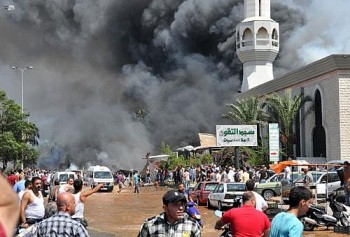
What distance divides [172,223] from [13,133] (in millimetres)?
46019

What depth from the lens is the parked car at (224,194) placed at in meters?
24.8

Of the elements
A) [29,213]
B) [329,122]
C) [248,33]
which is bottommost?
[29,213]

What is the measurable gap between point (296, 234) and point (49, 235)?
1855 mm

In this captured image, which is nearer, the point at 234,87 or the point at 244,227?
the point at 244,227

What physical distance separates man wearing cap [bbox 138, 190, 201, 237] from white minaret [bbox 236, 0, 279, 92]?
223 feet

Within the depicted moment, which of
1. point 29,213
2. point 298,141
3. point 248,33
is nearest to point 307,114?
point 298,141

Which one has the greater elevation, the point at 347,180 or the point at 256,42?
the point at 256,42

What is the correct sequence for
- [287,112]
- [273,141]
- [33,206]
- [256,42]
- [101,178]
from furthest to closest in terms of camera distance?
[256,42] → [101,178] → [287,112] → [273,141] → [33,206]

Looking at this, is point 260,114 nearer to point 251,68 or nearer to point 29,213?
point 251,68

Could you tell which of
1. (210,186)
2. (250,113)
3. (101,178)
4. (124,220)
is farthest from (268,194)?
(250,113)

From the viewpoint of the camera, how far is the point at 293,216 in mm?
5355

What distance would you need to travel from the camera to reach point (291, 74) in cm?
4906

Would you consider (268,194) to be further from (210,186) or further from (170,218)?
(170,218)

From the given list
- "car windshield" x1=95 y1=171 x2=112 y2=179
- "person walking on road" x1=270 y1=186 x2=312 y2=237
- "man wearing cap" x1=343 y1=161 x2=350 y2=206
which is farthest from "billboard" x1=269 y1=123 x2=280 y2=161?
"person walking on road" x1=270 y1=186 x2=312 y2=237
